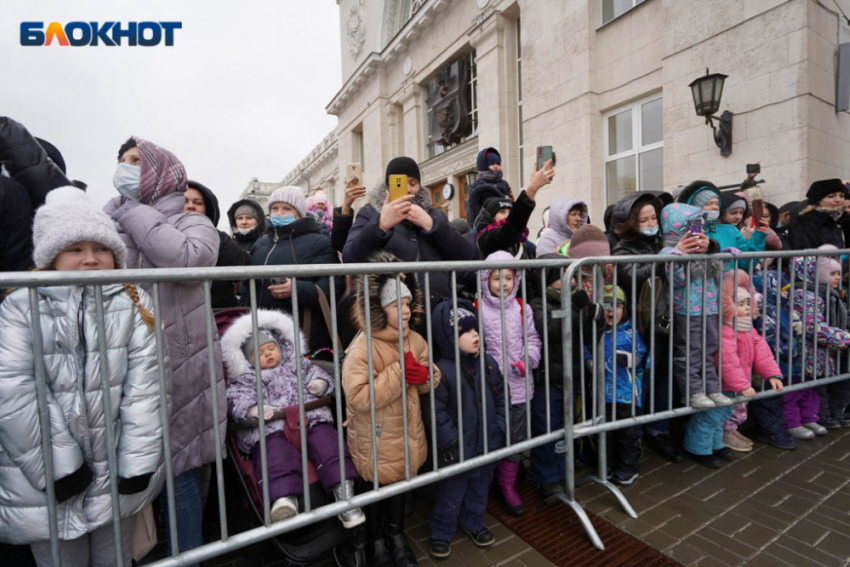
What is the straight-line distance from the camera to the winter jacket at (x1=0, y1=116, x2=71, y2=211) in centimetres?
238

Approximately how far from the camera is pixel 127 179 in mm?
2230

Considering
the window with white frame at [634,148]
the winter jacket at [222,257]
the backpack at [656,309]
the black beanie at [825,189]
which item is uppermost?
the window with white frame at [634,148]

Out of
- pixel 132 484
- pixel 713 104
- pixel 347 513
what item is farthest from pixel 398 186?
A: pixel 713 104

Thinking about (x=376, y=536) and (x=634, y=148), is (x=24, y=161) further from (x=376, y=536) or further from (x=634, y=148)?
(x=634, y=148)

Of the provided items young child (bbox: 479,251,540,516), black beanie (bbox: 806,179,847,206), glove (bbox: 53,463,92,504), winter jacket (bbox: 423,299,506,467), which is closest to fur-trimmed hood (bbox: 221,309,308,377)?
glove (bbox: 53,463,92,504)

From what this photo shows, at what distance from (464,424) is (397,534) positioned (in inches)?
28.4

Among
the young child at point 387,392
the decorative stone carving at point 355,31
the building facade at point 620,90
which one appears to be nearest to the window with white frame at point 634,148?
the building facade at point 620,90

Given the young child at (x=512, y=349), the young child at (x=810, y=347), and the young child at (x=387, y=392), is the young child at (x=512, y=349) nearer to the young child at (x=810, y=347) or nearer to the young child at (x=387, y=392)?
the young child at (x=387, y=392)

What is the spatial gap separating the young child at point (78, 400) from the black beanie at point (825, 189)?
245 inches

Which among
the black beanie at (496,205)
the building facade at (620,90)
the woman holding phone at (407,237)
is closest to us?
the woman holding phone at (407,237)

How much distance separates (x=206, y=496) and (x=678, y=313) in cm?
344

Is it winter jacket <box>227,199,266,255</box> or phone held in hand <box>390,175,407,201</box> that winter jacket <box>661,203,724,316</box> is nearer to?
phone held in hand <box>390,175,407,201</box>

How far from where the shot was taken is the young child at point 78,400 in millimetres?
1511

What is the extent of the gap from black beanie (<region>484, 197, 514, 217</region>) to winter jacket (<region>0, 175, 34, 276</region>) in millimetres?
3133
